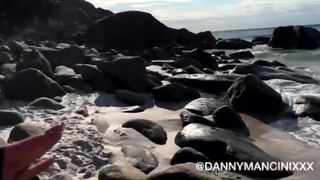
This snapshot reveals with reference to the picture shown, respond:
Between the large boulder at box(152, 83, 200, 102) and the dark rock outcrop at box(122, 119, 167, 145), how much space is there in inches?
A: 87.9

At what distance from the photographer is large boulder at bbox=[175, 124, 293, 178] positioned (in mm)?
3936

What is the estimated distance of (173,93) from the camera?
22.9 feet

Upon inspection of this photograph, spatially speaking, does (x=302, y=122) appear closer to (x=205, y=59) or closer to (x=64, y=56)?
(x=64, y=56)

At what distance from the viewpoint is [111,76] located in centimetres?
771

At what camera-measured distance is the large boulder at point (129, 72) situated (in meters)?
7.54

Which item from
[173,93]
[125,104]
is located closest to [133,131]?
[125,104]

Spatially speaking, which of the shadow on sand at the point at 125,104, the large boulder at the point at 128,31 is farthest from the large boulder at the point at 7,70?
the large boulder at the point at 128,31

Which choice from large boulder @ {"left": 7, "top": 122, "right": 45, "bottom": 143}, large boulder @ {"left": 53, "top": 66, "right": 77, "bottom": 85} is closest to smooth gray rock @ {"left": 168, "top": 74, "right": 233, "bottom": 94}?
large boulder @ {"left": 53, "top": 66, "right": 77, "bottom": 85}

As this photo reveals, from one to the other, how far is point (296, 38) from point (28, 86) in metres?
24.4

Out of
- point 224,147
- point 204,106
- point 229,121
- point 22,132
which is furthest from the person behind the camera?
point 204,106

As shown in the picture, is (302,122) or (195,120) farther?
(302,122)

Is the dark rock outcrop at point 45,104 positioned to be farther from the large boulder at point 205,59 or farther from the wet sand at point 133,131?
the large boulder at point 205,59

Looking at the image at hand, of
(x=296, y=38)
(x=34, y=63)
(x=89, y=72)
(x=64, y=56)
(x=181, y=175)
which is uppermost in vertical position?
(x=34, y=63)

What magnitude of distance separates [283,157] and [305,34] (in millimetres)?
24841
